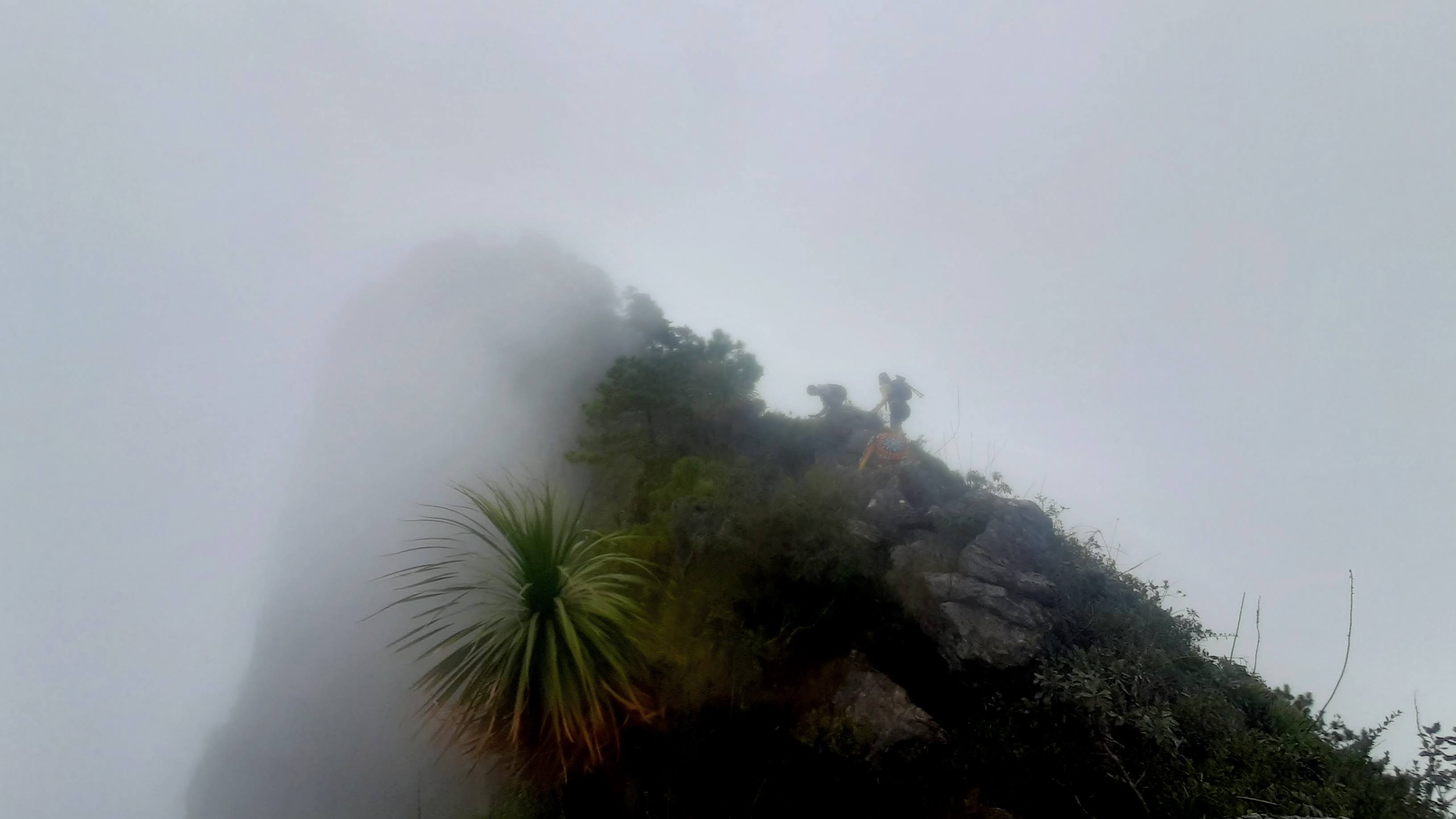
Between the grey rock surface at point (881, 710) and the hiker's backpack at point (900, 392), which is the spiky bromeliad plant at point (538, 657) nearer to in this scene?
the grey rock surface at point (881, 710)

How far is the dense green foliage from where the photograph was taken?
736cm

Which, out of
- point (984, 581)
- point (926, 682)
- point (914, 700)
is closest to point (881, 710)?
point (914, 700)

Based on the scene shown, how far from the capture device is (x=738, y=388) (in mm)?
19438

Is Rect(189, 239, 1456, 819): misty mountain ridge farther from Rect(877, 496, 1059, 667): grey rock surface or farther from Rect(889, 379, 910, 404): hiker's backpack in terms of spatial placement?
Rect(889, 379, 910, 404): hiker's backpack

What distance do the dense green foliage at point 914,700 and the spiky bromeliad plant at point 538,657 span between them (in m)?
0.65

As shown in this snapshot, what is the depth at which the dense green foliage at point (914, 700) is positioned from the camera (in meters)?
7.36

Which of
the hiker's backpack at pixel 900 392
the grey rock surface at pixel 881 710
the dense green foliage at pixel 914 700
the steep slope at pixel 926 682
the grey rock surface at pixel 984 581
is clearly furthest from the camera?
the hiker's backpack at pixel 900 392

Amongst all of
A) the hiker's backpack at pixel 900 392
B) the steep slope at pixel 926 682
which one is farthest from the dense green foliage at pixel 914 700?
the hiker's backpack at pixel 900 392

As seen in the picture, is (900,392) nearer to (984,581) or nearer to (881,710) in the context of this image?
(984,581)

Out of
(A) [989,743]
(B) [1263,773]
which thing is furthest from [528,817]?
(B) [1263,773]

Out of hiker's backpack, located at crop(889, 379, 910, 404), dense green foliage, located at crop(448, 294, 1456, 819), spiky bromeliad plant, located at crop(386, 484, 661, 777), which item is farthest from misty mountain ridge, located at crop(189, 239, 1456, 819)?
hiker's backpack, located at crop(889, 379, 910, 404)

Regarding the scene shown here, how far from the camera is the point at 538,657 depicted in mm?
7988

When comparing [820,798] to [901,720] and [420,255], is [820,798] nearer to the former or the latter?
[901,720]

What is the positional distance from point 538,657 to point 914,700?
531 centimetres
